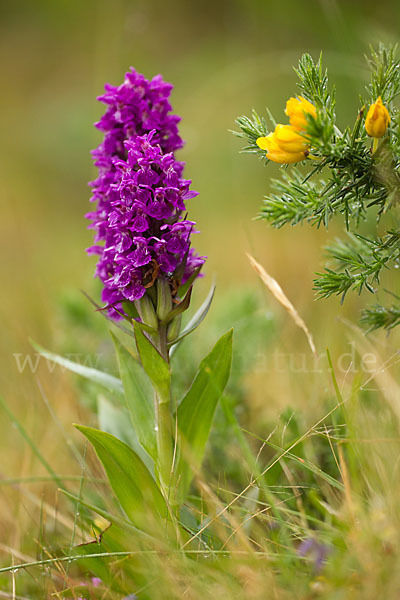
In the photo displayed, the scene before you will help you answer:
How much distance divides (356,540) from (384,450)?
0.40 m

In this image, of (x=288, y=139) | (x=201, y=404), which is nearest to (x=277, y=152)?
(x=288, y=139)

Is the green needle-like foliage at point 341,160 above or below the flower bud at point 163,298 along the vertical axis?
above

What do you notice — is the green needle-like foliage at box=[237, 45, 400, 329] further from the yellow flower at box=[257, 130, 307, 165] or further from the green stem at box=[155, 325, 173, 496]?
the green stem at box=[155, 325, 173, 496]

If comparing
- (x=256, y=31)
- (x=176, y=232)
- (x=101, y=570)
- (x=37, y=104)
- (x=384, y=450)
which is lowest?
(x=101, y=570)

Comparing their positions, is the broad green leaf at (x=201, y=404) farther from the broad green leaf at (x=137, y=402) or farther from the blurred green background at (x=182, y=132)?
the blurred green background at (x=182, y=132)

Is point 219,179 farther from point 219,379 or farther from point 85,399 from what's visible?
point 219,379

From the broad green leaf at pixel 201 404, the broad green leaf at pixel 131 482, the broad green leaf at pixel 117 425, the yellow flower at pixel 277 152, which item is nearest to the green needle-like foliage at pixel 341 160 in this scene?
the yellow flower at pixel 277 152

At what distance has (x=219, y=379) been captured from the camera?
5.59 feet

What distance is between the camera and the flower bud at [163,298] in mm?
1600

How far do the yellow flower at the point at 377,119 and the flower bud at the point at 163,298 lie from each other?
69 cm

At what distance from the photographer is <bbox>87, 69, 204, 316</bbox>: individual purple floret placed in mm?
1522

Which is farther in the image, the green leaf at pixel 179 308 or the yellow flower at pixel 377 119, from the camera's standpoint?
the green leaf at pixel 179 308

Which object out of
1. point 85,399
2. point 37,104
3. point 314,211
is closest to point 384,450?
point 314,211

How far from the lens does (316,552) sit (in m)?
1.18
